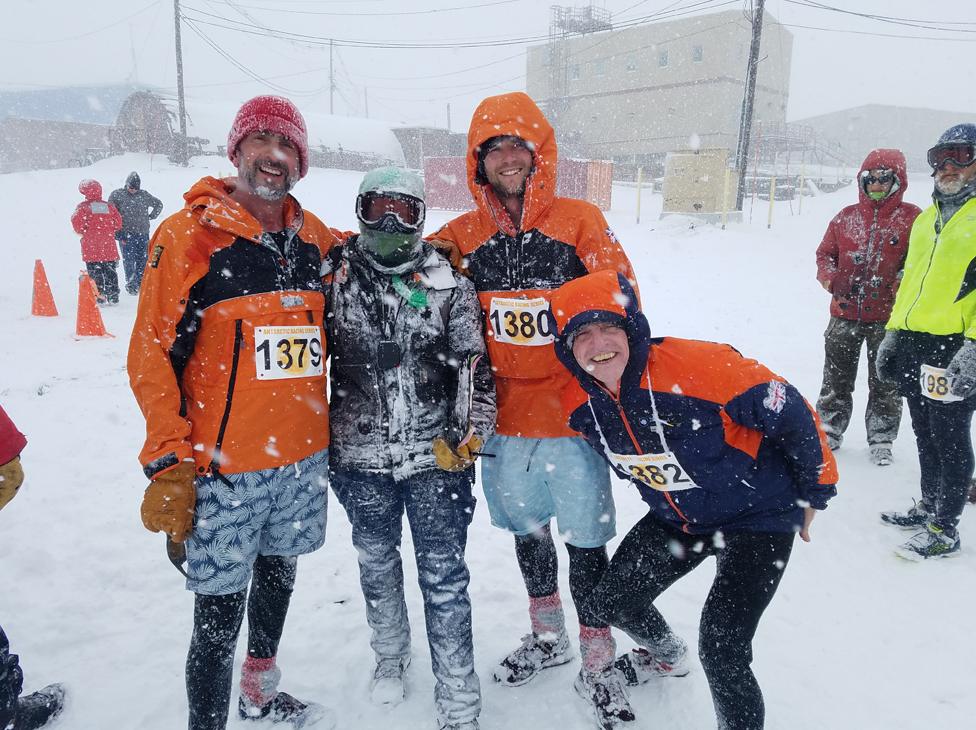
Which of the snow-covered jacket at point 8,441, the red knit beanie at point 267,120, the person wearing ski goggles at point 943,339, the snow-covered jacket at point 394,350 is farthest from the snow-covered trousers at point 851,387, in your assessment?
the snow-covered jacket at point 8,441

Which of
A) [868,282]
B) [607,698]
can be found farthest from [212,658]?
[868,282]

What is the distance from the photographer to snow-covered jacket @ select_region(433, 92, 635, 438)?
8.45 ft

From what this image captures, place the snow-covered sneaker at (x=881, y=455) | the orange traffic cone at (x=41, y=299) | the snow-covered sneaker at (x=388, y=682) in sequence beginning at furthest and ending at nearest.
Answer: the orange traffic cone at (x=41, y=299)
the snow-covered sneaker at (x=881, y=455)
the snow-covered sneaker at (x=388, y=682)

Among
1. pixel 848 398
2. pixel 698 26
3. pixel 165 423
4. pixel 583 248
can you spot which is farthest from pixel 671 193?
pixel 698 26

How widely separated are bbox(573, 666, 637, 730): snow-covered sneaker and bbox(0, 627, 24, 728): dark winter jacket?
223 cm

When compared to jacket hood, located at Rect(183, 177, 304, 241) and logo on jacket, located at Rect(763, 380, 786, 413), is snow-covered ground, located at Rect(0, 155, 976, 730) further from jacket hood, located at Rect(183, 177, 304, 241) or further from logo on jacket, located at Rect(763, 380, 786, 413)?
jacket hood, located at Rect(183, 177, 304, 241)

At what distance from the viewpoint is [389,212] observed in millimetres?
2350

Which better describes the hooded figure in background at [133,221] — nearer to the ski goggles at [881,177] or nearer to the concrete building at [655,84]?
the ski goggles at [881,177]

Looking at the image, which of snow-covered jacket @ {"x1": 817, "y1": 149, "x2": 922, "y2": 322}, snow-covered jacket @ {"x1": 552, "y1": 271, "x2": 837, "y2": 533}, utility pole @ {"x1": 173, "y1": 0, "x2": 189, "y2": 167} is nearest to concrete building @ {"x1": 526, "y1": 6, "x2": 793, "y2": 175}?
utility pole @ {"x1": 173, "y1": 0, "x2": 189, "y2": 167}

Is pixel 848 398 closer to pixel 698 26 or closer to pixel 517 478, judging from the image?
pixel 517 478

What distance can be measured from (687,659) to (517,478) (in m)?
1.20

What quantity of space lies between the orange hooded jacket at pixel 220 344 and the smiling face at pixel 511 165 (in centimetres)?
94

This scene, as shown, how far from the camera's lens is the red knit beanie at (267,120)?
2281 millimetres

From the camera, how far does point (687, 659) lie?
284cm
